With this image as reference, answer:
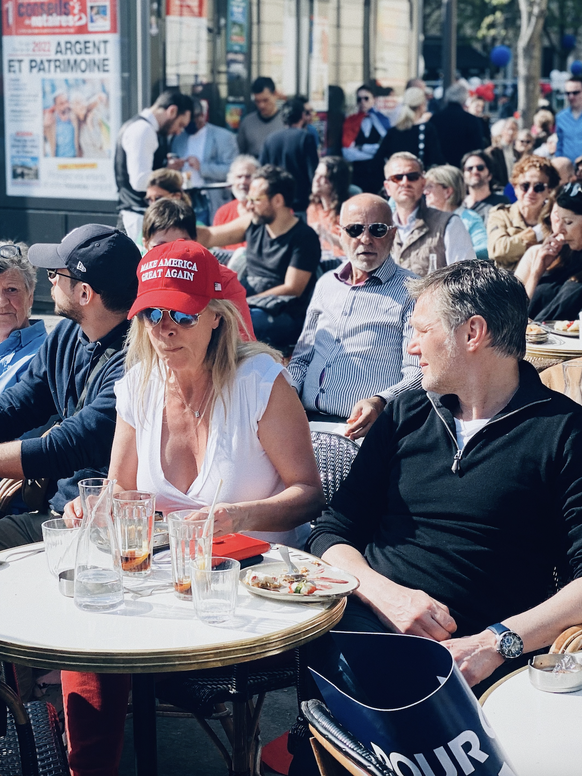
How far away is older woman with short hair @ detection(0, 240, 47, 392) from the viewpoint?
→ 13.5 ft

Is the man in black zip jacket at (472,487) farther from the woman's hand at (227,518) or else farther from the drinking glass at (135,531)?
the drinking glass at (135,531)

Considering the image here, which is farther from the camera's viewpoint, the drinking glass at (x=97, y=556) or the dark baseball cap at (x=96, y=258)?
the dark baseball cap at (x=96, y=258)

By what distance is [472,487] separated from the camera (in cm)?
266

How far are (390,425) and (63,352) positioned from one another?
1.43 meters

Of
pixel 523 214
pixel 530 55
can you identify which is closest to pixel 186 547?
pixel 523 214

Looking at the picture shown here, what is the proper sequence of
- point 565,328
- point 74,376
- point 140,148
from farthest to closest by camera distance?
point 140,148, point 565,328, point 74,376

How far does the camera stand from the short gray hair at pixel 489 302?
107 inches

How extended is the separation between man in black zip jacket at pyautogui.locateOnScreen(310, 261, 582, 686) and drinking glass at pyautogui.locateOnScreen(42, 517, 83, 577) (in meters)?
0.73

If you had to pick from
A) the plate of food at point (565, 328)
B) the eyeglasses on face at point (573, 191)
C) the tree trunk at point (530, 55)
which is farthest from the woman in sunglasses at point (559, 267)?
the tree trunk at point (530, 55)

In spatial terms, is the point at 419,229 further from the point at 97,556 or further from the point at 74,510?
the point at 97,556

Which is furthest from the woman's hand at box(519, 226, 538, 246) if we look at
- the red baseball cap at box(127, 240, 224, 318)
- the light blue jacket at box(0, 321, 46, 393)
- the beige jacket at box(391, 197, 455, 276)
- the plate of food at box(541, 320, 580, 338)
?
the red baseball cap at box(127, 240, 224, 318)

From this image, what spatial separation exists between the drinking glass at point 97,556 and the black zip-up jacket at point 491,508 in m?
0.81

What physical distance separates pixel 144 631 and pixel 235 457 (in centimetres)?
85

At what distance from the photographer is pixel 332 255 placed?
8.74 meters
